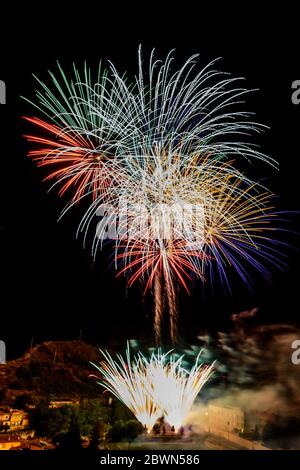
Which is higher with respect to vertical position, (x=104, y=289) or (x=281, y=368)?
(x=104, y=289)

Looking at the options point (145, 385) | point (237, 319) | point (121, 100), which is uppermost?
point (121, 100)

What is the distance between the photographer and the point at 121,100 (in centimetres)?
913

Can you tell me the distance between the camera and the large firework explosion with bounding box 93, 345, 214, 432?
1072 centimetres

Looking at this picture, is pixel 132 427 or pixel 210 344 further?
pixel 210 344

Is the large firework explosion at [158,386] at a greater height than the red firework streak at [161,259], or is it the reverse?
the red firework streak at [161,259]

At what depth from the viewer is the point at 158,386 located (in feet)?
35.4

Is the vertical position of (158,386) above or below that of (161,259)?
below

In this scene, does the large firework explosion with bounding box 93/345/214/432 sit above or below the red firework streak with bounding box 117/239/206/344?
below

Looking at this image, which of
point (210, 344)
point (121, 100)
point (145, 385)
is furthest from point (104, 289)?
point (121, 100)

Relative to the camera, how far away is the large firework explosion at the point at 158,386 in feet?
35.2
